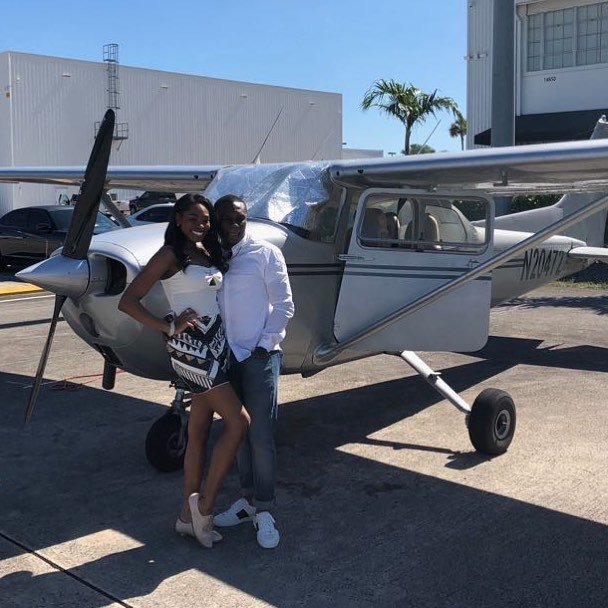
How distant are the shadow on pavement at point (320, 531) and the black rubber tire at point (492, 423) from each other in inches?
14.8

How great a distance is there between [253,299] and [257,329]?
0.50ft

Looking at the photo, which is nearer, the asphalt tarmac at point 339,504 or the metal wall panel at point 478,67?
the asphalt tarmac at point 339,504

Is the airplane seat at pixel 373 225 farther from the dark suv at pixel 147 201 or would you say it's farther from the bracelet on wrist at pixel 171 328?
the dark suv at pixel 147 201

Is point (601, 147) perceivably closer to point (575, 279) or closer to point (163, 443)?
point (163, 443)

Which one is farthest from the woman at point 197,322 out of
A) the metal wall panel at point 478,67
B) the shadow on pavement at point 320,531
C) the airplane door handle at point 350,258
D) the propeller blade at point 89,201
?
the metal wall panel at point 478,67

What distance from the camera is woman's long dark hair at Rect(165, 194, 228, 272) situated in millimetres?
3909

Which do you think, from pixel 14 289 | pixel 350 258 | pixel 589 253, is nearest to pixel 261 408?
pixel 350 258

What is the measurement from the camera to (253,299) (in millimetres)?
3984

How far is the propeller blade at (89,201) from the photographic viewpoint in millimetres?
4457

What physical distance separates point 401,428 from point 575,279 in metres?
11.8

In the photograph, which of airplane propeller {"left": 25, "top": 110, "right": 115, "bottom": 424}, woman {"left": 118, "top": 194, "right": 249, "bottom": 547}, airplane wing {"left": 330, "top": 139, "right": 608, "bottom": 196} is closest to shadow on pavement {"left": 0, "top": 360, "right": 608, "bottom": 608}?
woman {"left": 118, "top": 194, "right": 249, "bottom": 547}

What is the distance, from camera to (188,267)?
3.93 meters

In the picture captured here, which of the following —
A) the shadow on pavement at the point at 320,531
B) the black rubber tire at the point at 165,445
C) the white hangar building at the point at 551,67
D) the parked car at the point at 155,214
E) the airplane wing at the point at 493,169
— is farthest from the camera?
the white hangar building at the point at 551,67

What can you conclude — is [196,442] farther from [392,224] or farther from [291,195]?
[392,224]
